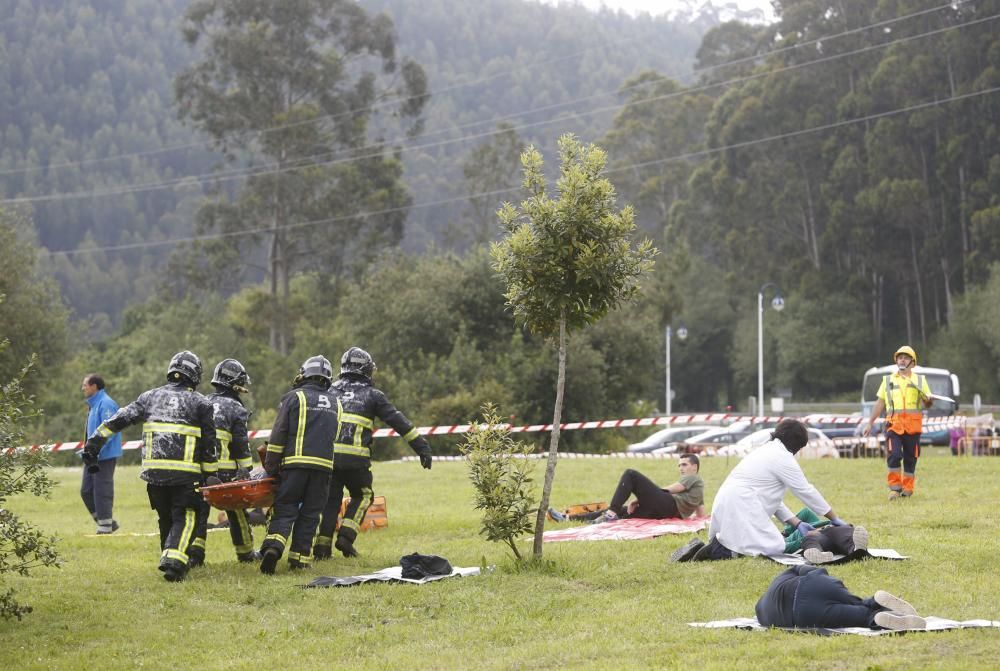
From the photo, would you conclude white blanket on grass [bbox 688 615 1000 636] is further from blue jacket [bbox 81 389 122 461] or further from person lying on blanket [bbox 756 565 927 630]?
blue jacket [bbox 81 389 122 461]

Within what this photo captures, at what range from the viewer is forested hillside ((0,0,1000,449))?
4422cm

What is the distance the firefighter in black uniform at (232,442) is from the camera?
12359mm

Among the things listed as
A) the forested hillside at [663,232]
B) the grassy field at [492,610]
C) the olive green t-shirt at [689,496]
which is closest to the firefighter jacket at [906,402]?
the grassy field at [492,610]

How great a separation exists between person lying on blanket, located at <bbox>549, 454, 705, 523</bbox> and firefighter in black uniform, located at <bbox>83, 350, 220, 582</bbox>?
5.23 m

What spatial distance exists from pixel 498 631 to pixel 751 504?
335 cm

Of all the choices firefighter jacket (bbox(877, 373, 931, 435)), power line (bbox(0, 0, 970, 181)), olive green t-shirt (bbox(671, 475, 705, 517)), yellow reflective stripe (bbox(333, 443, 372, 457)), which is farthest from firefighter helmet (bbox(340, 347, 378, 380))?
power line (bbox(0, 0, 970, 181))

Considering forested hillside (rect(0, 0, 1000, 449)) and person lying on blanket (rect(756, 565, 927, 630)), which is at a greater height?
forested hillside (rect(0, 0, 1000, 449))

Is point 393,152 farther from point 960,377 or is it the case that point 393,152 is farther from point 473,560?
point 473,560

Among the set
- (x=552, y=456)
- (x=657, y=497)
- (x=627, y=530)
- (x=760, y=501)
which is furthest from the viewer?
(x=657, y=497)

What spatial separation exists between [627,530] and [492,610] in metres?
4.59

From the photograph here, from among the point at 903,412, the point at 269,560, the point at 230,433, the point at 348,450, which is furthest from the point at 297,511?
the point at 903,412

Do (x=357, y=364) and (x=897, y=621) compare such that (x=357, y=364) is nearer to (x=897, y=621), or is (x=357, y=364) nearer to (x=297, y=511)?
(x=297, y=511)

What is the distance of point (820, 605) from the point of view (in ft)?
28.0

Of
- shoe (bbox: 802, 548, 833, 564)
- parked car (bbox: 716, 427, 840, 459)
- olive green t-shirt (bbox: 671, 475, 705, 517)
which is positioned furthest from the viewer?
parked car (bbox: 716, 427, 840, 459)
